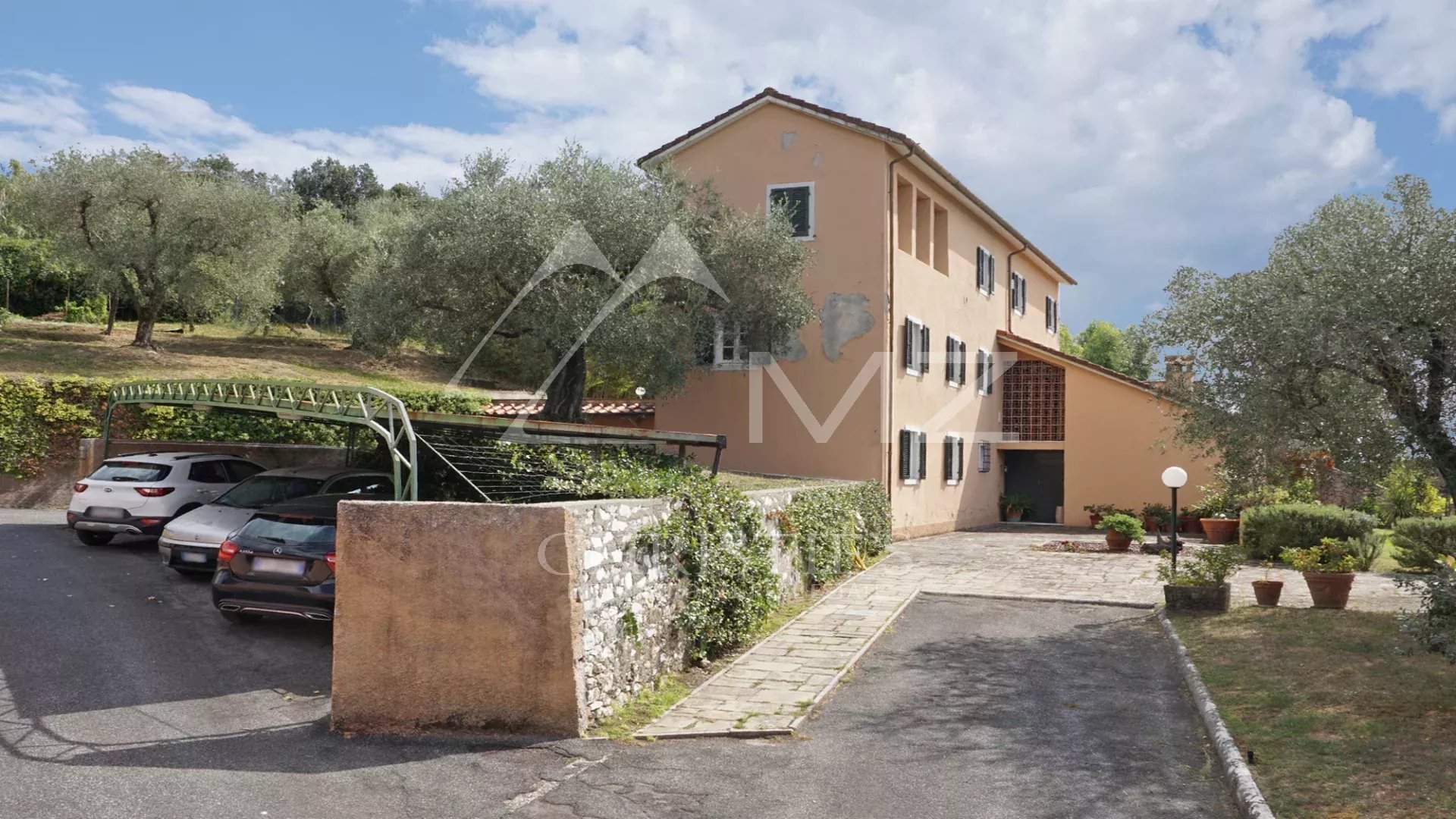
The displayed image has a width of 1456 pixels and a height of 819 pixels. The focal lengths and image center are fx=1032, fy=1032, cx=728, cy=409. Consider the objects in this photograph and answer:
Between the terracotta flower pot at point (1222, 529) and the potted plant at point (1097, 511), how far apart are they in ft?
9.07

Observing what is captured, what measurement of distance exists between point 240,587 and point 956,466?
1862 centimetres

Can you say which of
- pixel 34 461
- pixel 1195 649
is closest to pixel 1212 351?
pixel 1195 649

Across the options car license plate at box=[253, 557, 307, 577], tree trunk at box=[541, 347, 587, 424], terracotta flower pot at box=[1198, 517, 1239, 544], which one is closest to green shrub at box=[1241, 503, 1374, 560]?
terracotta flower pot at box=[1198, 517, 1239, 544]

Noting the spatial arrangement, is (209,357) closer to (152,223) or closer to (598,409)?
(152,223)

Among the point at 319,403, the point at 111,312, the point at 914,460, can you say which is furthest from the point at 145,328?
the point at 319,403

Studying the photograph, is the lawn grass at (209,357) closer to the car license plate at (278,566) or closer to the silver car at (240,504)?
the silver car at (240,504)

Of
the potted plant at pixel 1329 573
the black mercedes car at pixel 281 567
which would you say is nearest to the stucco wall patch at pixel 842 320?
the potted plant at pixel 1329 573

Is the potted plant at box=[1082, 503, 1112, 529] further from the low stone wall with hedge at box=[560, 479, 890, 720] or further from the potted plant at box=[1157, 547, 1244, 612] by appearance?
the low stone wall with hedge at box=[560, 479, 890, 720]

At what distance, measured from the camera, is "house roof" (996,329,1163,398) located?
2625 cm

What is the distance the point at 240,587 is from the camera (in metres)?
9.59

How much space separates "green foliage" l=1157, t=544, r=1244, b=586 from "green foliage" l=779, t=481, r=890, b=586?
4.44 m

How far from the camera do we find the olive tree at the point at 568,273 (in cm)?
1686

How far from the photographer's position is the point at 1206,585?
41.6 ft

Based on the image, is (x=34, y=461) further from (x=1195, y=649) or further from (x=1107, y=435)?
(x=1107, y=435)
